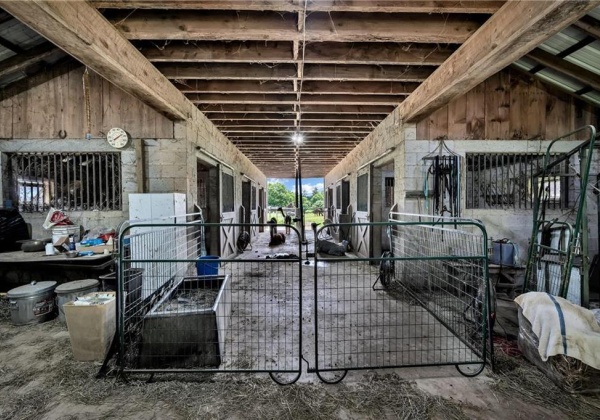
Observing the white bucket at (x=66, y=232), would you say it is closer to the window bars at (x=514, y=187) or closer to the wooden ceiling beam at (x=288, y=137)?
the wooden ceiling beam at (x=288, y=137)

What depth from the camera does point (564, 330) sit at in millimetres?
1918

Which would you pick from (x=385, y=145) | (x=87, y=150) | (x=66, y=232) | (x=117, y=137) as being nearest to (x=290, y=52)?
(x=385, y=145)

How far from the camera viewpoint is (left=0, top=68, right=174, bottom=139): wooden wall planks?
400 cm

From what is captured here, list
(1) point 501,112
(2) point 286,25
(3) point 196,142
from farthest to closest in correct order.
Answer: (3) point 196,142, (1) point 501,112, (2) point 286,25

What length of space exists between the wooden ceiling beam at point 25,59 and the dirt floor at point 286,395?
3.61 meters

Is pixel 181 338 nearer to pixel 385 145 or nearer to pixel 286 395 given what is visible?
pixel 286 395

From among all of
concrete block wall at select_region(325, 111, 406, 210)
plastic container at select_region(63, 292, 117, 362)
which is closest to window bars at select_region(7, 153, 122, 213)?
plastic container at select_region(63, 292, 117, 362)

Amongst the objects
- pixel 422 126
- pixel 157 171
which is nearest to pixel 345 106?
pixel 422 126

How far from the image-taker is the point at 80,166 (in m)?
4.10

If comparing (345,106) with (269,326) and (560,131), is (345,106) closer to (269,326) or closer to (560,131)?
(560,131)

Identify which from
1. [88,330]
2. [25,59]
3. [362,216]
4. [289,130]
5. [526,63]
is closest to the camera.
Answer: [88,330]

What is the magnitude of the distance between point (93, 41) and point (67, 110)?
8.52ft

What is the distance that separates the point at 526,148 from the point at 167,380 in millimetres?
5462

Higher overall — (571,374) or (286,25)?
(286,25)
